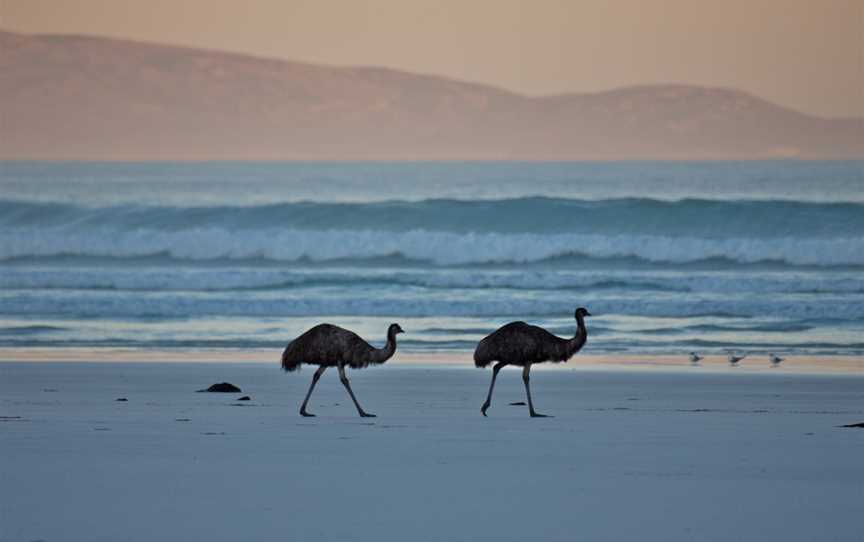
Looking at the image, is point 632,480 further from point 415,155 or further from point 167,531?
point 415,155

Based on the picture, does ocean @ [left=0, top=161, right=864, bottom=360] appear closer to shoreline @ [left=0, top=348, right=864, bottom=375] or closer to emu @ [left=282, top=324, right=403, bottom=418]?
shoreline @ [left=0, top=348, right=864, bottom=375]

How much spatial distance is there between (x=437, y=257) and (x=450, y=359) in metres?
21.0

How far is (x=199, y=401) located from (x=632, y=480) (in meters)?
6.03

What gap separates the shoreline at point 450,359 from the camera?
1919 cm

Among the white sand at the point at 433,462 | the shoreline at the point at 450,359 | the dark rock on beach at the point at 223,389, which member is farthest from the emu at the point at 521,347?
the shoreline at the point at 450,359

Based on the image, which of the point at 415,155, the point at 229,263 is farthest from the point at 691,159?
the point at 229,263

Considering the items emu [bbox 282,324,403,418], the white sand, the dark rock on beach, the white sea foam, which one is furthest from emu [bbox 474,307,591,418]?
the white sea foam

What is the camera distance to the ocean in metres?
24.3

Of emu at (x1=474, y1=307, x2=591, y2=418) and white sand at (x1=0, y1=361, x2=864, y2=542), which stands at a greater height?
emu at (x1=474, y1=307, x2=591, y2=418)

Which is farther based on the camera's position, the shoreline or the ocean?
the ocean

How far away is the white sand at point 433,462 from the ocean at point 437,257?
530 cm

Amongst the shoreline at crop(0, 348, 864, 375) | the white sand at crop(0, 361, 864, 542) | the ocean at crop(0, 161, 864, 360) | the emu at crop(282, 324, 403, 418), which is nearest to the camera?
the white sand at crop(0, 361, 864, 542)

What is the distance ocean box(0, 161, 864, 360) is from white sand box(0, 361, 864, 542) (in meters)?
5.30

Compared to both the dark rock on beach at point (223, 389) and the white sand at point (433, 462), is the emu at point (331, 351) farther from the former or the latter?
the dark rock on beach at point (223, 389)
